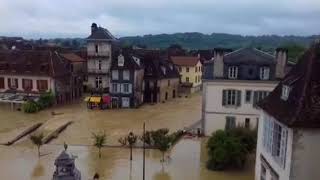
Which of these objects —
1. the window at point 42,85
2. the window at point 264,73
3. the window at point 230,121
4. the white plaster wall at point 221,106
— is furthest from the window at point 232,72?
the window at point 42,85

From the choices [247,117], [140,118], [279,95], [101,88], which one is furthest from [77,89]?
[279,95]

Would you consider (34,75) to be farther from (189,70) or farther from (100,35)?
→ (189,70)

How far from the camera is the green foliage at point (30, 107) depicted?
161 feet

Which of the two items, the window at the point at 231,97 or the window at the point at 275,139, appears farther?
the window at the point at 231,97

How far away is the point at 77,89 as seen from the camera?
61750 mm

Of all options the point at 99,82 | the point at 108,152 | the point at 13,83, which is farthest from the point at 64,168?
the point at 99,82

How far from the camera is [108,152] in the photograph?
33.2 m

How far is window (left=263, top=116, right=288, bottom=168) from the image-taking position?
1820 cm

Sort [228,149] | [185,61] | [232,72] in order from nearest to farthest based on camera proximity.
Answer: [228,149] → [232,72] → [185,61]

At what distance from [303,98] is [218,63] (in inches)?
725

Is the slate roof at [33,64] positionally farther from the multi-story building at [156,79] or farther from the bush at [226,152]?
the bush at [226,152]

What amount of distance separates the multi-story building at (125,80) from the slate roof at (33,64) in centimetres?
773

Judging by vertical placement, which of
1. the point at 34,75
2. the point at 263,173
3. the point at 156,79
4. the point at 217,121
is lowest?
the point at 217,121

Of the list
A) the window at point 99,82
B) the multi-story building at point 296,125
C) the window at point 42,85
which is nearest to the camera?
the multi-story building at point 296,125
